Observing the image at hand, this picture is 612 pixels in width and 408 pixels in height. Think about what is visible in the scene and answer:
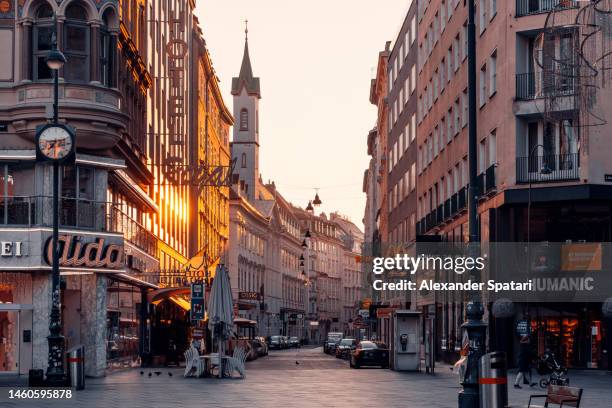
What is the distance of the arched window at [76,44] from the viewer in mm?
40750

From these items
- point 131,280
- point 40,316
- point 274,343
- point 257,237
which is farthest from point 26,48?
point 257,237

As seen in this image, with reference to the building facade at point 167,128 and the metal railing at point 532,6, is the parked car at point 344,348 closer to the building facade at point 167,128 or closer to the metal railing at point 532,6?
the building facade at point 167,128

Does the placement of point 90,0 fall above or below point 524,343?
above

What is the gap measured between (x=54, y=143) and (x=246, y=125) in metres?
118

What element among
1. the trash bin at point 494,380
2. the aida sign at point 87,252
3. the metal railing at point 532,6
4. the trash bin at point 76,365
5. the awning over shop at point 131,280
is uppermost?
the metal railing at point 532,6

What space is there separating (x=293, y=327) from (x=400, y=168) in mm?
A: 86900

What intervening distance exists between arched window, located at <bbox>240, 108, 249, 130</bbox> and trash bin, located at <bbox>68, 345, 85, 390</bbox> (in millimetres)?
118679

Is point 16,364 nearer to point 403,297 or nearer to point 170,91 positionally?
point 170,91

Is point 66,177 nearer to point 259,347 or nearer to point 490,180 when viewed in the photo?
point 490,180

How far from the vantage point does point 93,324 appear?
42094 mm

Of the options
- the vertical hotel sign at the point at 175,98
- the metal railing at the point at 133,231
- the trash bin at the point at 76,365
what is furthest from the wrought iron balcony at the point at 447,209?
the trash bin at the point at 76,365

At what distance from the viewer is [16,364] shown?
3938 centimetres

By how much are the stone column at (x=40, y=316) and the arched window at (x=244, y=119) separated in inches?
4349

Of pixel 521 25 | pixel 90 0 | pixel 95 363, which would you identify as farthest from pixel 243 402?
pixel 521 25
